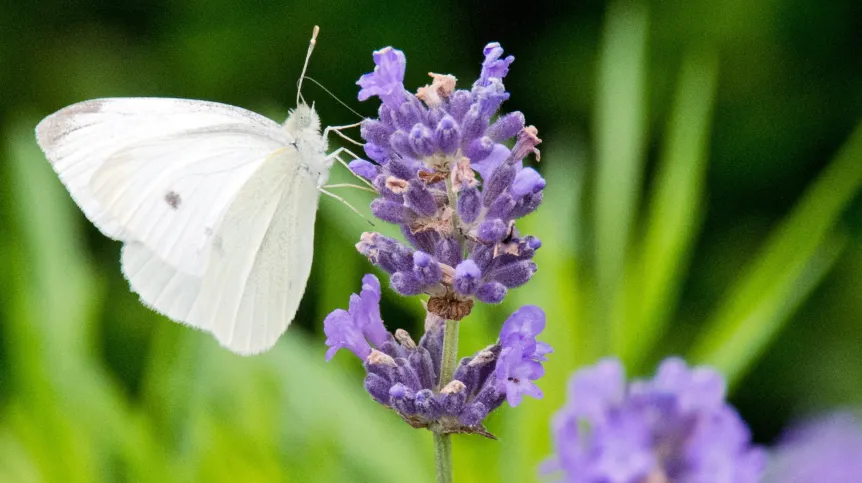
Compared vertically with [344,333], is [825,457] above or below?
below

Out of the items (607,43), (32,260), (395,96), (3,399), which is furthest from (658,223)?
(3,399)

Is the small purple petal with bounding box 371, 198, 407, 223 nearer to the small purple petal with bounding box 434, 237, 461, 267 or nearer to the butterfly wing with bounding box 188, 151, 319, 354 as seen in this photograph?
the small purple petal with bounding box 434, 237, 461, 267

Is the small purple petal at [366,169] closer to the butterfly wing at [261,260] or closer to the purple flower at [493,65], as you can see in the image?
the purple flower at [493,65]

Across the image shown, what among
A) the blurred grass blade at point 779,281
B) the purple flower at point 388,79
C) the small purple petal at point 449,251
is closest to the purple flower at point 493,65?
the purple flower at point 388,79

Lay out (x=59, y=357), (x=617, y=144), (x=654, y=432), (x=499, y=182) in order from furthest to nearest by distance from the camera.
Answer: (x=617, y=144) < (x=59, y=357) < (x=499, y=182) < (x=654, y=432)

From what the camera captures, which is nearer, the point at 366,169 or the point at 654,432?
the point at 654,432

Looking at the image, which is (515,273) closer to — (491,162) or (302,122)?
(491,162)

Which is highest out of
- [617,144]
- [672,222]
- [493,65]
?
[617,144]

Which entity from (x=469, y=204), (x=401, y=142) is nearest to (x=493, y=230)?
(x=469, y=204)
